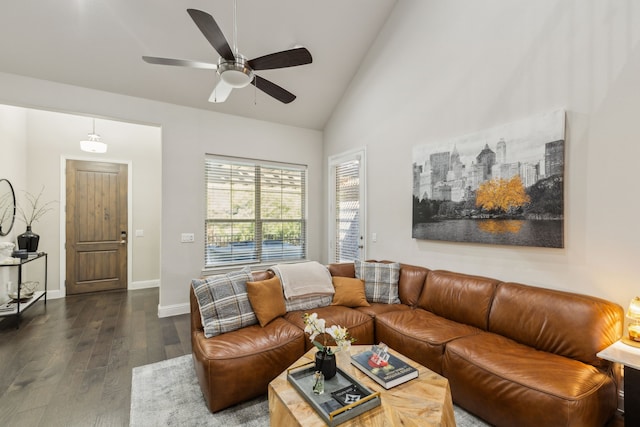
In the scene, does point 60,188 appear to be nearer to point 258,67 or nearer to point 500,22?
point 258,67

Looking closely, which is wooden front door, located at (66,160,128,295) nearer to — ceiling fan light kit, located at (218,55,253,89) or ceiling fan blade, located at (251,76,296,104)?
ceiling fan blade, located at (251,76,296,104)

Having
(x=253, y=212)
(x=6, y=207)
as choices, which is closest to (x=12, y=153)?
(x=6, y=207)

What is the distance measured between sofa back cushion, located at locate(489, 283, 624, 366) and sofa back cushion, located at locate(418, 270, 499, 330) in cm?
9

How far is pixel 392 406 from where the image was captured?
4.85ft

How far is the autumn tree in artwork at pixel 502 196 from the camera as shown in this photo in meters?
2.56

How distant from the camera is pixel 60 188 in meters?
4.95

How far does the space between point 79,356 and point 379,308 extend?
9.80ft

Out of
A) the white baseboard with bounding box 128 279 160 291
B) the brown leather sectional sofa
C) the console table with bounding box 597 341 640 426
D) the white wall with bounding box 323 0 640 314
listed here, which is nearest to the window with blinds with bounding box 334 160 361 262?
the white wall with bounding box 323 0 640 314

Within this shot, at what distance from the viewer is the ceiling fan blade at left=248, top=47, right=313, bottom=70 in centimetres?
223

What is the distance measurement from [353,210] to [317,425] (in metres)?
3.38

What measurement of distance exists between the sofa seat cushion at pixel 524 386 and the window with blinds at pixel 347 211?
94.8 inches

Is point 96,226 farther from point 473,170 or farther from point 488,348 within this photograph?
point 488,348

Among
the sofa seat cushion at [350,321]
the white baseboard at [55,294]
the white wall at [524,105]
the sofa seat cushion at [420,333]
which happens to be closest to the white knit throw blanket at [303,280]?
the sofa seat cushion at [350,321]

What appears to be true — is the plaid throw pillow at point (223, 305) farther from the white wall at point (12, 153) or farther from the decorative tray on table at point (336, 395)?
the white wall at point (12, 153)
